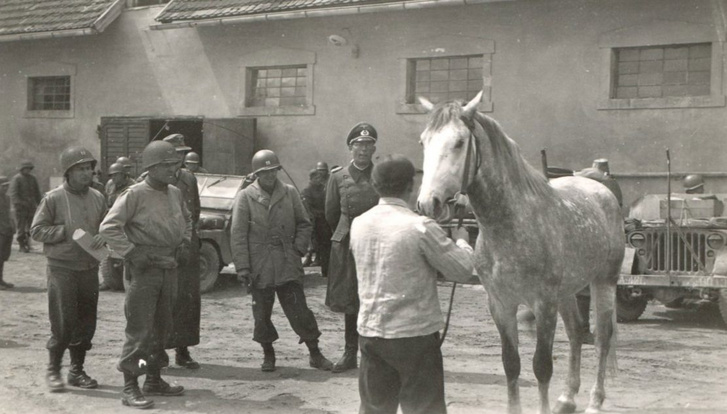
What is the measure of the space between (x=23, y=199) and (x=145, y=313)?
12.2 m

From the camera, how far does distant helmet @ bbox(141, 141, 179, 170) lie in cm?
636

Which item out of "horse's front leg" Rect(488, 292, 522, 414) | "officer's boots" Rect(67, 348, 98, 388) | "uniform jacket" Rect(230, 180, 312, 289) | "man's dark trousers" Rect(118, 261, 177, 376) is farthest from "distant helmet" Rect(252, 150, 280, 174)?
"horse's front leg" Rect(488, 292, 522, 414)

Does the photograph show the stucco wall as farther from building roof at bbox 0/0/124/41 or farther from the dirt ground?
the dirt ground

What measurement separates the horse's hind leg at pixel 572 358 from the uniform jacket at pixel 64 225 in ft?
11.6

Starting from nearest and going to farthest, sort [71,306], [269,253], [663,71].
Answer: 1. [71,306]
2. [269,253]
3. [663,71]

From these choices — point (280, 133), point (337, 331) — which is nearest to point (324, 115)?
point (280, 133)

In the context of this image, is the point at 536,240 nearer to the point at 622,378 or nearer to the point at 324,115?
the point at 622,378

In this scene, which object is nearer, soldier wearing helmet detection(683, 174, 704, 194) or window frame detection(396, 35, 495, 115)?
soldier wearing helmet detection(683, 174, 704, 194)

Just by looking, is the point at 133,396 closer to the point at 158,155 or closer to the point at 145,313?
the point at 145,313

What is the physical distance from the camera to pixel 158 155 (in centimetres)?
636

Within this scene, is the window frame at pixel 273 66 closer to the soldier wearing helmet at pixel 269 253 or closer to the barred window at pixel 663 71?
the barred window at pixel 663 71

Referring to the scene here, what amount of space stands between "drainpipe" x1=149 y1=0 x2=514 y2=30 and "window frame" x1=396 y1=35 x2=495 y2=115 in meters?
0.67

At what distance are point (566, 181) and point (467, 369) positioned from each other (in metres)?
1.91

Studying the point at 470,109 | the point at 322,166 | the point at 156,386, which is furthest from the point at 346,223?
the point at 322,166
